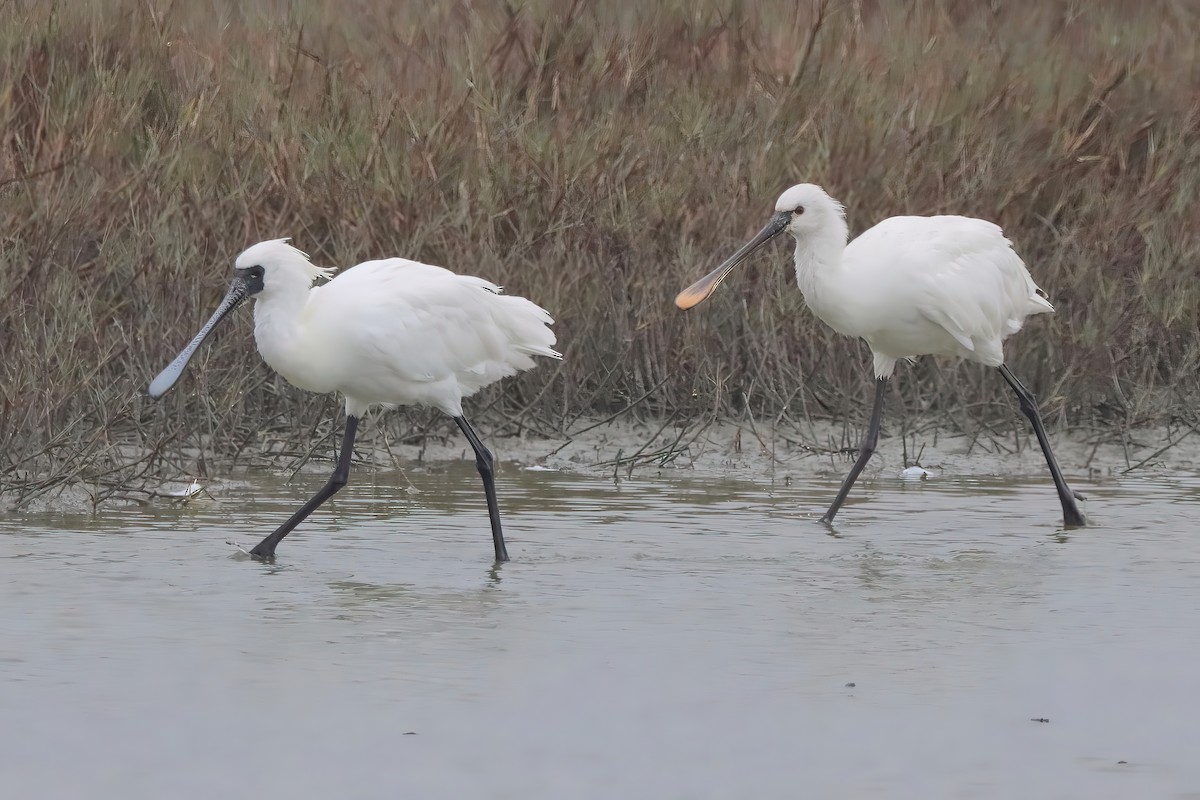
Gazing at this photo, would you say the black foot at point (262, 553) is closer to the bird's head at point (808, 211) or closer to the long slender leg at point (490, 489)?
the long slender leg at point (490, 489)

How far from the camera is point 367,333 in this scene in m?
6.21

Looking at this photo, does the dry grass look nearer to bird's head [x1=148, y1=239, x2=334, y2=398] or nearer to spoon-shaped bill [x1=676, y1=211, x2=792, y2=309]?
spoon-shaped bill [x1=676, y1=211, x2=792, y2=309]

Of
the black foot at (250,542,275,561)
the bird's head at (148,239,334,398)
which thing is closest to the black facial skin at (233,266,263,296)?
the bird's head at (148,239,334,398)

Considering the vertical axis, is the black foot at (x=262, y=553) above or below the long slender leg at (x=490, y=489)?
below

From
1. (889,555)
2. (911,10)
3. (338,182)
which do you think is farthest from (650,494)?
(911,10)

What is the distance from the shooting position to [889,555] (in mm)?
6316

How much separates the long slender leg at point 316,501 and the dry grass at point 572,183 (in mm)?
850

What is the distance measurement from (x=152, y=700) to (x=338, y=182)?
496cm

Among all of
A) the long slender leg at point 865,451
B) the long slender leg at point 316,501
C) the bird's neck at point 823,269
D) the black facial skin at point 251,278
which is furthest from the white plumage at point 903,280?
the black facial skin at point 251,278

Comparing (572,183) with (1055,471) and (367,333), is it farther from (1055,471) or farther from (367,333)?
(367,333)

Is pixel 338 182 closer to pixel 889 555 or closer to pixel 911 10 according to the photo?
pixel 889 555

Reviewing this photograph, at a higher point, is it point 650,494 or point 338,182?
point 338,182

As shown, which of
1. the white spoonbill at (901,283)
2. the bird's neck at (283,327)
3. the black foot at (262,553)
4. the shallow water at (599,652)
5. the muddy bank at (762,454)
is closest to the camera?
the shallow water at (599,652)

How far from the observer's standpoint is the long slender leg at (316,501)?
20.0 ft
